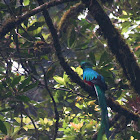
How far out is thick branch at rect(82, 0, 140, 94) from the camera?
2.88 metres

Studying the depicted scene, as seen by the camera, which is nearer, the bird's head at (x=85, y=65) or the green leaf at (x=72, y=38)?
the green leaf at (x=72, y=38)

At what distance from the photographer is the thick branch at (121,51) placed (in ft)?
9.45

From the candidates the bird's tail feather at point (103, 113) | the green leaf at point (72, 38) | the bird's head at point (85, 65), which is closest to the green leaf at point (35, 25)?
the green leaf at point (72, 38)

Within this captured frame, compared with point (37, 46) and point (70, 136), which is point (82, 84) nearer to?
point (37, 46)

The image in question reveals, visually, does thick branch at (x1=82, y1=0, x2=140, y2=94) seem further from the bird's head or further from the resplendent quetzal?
the bird's head

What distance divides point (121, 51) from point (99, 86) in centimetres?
55

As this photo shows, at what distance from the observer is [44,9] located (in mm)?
2414

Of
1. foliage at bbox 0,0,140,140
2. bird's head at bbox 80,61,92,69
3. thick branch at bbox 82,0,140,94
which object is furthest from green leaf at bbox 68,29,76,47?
bird's head at bbox 80,61,92,69

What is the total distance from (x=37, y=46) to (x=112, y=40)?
3.25ft

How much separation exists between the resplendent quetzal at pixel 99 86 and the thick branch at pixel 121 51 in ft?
1.18

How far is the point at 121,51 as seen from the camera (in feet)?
9.96

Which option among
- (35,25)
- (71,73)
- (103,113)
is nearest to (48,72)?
(71,73)

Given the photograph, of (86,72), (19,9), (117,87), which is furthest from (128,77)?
(19,9)

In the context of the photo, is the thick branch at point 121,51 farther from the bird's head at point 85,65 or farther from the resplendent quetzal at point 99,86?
the bird's head at point 85,65
